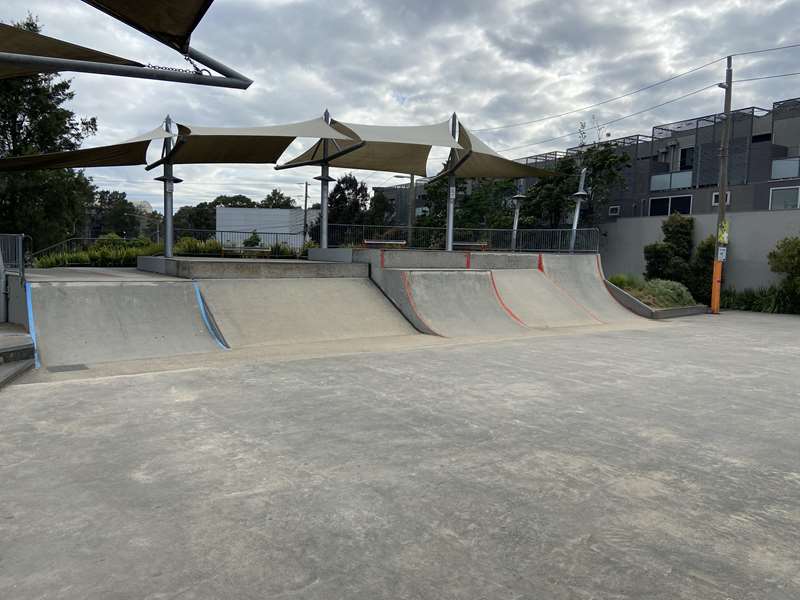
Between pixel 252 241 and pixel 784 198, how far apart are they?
2576cm

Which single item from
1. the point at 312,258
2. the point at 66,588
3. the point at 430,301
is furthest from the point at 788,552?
the point at 312,258

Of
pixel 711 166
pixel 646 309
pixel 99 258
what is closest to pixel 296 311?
pixel 99 258

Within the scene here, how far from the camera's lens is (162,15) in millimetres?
7285

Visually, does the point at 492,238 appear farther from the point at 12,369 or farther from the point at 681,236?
the point at 12,369

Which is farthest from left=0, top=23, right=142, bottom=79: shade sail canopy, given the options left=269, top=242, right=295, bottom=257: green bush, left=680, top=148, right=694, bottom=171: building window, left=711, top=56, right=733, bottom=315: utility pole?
left=680, top=148, right=694, bottom=171: building window

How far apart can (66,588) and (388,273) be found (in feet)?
40.7

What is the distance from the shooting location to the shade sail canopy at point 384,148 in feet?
52.5

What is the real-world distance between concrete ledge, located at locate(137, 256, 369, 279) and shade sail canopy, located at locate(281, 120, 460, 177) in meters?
3.75

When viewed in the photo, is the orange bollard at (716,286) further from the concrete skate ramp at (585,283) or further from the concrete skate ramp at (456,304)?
the concrete skate ramp at (456,304)

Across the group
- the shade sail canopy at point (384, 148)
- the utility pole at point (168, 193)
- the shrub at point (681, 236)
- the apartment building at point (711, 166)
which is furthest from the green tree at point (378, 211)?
the utility pole at point (168, 193)

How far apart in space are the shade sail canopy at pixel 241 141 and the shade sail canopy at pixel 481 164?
5282 millimetres

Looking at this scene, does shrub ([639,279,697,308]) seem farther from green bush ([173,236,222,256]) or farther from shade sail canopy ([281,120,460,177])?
green bush ([173,236,222,256])

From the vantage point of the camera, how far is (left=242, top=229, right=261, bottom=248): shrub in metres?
20.6

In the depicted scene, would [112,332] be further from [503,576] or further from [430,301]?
[503,576]
